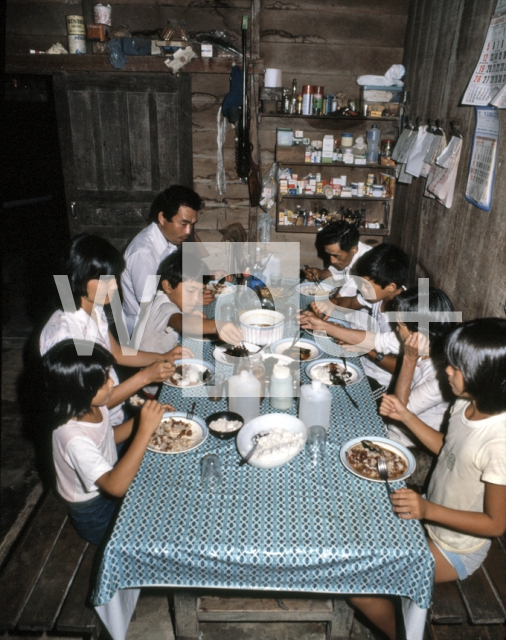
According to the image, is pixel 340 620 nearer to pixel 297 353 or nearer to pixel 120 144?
pixel 297 353

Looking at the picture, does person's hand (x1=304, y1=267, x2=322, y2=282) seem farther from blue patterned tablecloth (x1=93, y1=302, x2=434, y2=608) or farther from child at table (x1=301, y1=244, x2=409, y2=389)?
blue patterned tablecloth (x1=93, y1=302, x2=434, y2=608)

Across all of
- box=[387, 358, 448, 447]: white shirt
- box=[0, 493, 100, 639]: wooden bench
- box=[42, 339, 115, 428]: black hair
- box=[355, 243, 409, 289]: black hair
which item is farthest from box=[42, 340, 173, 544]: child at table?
box=[355, 243, 409, 289]: black hair

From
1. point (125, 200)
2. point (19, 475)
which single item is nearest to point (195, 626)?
A: point (19, 475)

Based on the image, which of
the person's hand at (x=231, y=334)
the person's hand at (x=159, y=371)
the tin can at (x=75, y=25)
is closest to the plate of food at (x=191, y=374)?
the person's hand at (x=159, y=371)

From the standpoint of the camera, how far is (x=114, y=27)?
5.22 metres

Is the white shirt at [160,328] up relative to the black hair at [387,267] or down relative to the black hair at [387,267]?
down

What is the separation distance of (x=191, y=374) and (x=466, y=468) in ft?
5.55

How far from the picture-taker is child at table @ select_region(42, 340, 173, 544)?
6.70 feet

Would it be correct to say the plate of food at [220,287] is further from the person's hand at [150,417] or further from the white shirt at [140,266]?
the person's hand at [150,417]

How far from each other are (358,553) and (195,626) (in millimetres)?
1157

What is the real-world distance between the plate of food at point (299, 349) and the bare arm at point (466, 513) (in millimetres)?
1330

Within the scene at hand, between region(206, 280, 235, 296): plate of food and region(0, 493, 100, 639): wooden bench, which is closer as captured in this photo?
region(0, 493, 100, 639): wooden bench

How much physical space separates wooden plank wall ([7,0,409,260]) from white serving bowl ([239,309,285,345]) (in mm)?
3257

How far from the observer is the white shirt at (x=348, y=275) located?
14.7 ft
